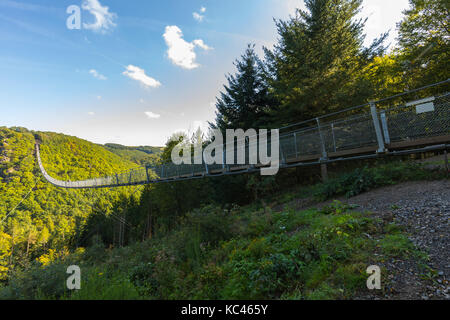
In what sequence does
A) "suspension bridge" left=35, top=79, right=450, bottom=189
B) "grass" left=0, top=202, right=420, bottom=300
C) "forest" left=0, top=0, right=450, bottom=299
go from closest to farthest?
"grass" left=0, top=202, right=420, bottom=300, "forest" left=0, top=0, right=450, bottom=299, "suspension bridge" left=35, top=79, right=450, bottom=189

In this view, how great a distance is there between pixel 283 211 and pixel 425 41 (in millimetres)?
12778

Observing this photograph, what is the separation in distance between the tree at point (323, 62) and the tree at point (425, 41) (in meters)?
3.27

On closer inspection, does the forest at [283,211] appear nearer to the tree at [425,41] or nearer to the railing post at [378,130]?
the tree at [425,41]

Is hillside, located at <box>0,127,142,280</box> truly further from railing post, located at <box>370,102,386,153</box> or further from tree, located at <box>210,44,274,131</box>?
railing post, located at <box>370,102,386,153</box>

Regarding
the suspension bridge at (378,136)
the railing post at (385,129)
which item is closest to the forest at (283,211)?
the suspension bridge at (378,136)

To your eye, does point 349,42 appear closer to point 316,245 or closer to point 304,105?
point 304,105

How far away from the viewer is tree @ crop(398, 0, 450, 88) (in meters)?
9.81

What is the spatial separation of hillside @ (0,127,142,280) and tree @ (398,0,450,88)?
128ft

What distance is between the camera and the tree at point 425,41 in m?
9.81

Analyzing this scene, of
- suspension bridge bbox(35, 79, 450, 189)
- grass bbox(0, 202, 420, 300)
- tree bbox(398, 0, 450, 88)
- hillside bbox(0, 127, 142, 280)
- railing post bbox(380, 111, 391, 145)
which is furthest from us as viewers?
hillside bbox(0, 127, 142, 280)

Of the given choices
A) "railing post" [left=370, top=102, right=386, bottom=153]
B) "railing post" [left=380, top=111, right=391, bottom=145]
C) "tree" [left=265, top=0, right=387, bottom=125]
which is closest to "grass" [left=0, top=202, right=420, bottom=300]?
"railing post" [left=370, top=102, right=386, bottom=153]

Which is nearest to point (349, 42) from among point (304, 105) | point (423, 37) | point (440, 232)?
point (304, 105)
